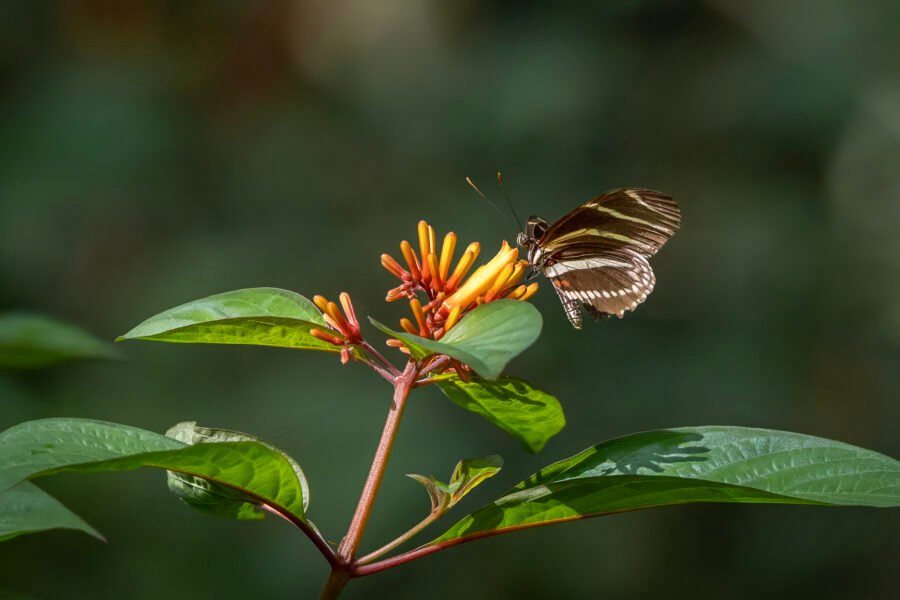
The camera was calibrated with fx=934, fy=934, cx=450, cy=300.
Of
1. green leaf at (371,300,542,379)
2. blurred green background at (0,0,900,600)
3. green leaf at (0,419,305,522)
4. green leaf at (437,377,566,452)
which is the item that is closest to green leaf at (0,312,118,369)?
green leaf at (0,419,305,522)

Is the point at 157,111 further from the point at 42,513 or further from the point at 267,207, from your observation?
the point at 42,513

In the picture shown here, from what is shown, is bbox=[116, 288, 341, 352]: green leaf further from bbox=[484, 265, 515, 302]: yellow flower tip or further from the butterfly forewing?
the butterfly forewing

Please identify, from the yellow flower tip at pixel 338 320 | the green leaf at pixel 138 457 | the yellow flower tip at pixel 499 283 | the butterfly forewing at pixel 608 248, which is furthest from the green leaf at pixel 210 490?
the butterfly forewing at pixel 608 248

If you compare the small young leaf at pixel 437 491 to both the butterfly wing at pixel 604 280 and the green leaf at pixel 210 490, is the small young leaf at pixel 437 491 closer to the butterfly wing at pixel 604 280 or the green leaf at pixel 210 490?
the green leaf at pixel 210 490

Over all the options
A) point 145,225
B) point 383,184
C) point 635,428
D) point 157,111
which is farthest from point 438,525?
point 157,111

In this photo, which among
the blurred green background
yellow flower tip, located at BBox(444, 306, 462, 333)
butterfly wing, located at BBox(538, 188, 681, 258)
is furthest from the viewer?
the blurred green background

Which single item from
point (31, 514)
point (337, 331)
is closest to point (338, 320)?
point (337, 331)
